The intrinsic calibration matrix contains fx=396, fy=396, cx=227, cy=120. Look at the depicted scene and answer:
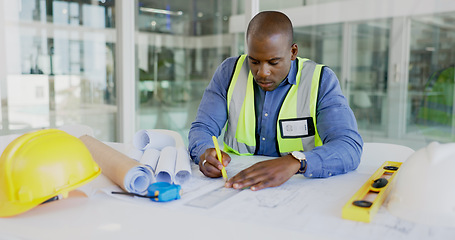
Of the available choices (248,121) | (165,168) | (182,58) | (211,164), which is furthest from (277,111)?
(182,58)

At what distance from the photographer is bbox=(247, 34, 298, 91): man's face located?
1589mm

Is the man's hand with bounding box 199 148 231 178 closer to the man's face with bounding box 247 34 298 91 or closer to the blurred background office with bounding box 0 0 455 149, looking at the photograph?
the man's face with bounding box 247 34 298 91

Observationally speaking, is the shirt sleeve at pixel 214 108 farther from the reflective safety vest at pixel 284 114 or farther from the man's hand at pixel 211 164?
the man's hand at pixel 211 164

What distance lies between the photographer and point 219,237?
0.84 metres

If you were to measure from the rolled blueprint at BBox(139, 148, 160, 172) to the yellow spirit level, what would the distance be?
65 cm

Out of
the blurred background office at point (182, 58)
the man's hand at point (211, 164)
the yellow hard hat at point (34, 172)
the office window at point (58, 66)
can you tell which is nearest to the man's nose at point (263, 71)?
the man's hand at point (211, 164)

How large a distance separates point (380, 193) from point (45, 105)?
4.08 m

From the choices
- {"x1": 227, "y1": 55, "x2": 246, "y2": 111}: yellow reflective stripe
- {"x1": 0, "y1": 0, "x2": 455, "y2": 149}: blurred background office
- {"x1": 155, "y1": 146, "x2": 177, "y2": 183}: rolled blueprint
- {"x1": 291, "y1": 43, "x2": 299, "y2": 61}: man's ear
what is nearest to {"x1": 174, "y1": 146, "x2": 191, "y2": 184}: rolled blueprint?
{"x1": 155, "y1": 146, "x2": 177, "y2": 183}: rolled blueprint

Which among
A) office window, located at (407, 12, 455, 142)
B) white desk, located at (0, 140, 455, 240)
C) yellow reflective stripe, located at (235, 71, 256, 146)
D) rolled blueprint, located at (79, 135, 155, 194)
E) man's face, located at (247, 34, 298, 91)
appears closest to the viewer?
white desk, located at (0, 140, 455, 240)

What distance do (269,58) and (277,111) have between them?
0.29 meters

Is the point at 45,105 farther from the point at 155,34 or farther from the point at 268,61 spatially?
the point at 268,61

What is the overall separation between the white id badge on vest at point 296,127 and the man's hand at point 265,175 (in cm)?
48

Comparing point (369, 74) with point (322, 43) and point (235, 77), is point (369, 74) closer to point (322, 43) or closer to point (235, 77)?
point (322, 43)

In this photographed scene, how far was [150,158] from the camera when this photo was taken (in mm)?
1402
